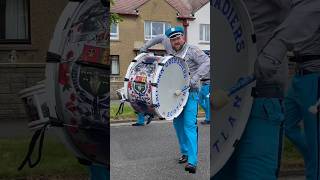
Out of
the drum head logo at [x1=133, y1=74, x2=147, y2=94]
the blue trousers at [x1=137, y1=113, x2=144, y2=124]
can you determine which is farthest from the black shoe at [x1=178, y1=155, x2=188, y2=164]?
the drum head logo at [x1=133, y1=74, x2=147, y2=94]

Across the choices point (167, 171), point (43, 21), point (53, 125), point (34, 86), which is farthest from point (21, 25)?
point (167, 171)

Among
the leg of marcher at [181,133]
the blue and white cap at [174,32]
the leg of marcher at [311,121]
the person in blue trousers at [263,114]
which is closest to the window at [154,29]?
the blue and white cap at [174,32]

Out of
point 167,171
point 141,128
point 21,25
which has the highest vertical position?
point 21,25

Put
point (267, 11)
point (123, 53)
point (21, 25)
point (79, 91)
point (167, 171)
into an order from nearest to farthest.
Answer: point (21, 25) → point (79, 91) → point (267, 11) → point (123, 53) → point (167, 171)

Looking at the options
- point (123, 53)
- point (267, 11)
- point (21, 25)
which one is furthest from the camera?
point (123, 53)

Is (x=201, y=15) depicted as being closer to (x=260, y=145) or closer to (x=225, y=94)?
(x=225, y=94)

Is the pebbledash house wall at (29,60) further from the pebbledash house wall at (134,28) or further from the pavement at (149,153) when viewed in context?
the pavement at (149,153)

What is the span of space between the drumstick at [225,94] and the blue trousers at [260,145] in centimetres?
9

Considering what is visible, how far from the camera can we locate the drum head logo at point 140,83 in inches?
151

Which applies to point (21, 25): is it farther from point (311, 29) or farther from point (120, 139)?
point (120, 139)

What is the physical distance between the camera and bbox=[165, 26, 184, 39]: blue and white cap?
11.4 feet

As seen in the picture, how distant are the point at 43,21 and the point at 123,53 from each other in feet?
4.52

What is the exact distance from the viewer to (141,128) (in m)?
4.40

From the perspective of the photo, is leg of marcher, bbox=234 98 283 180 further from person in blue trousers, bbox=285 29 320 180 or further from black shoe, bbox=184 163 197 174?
black shoe, bbox=184 163 197 174
